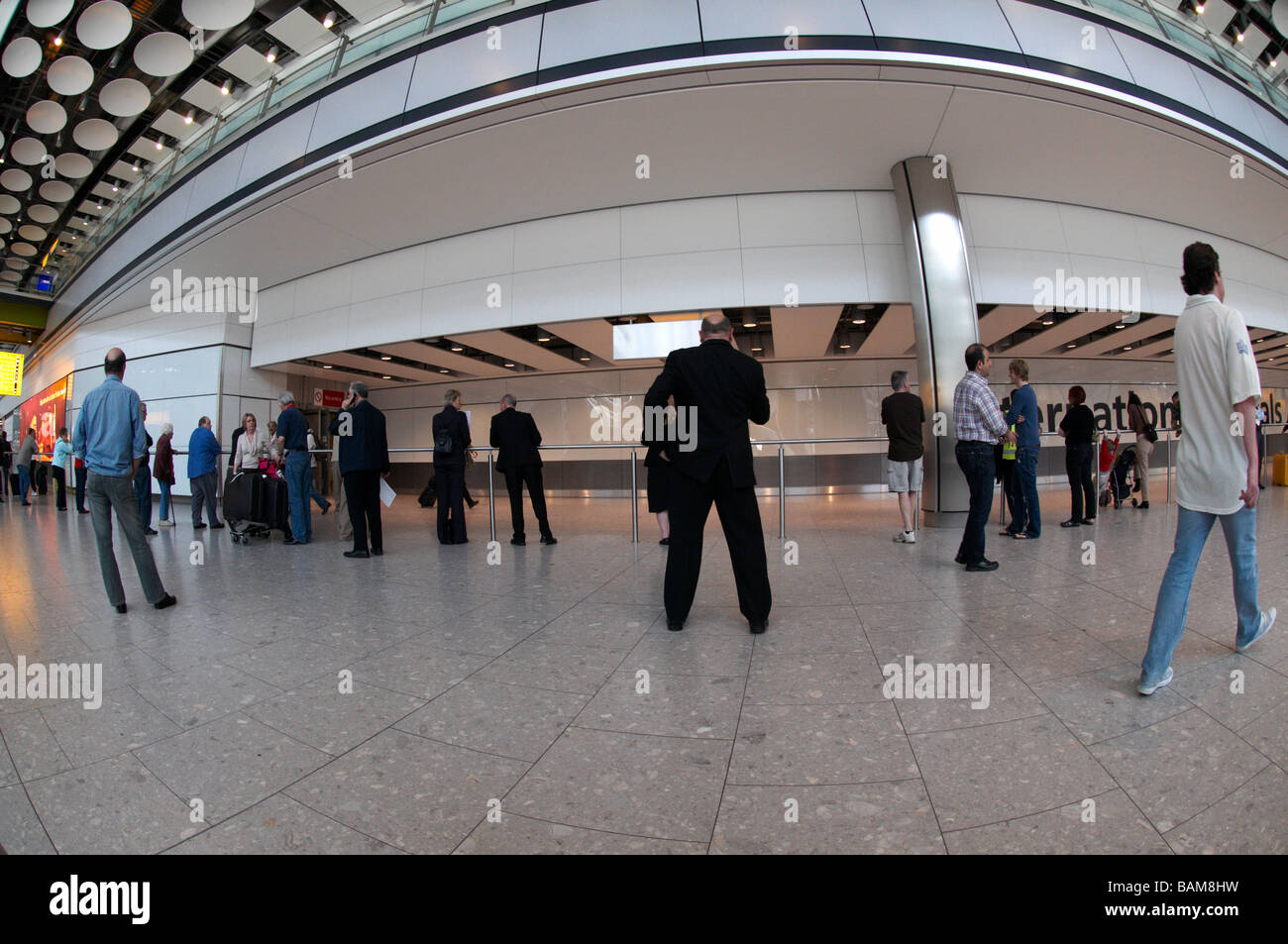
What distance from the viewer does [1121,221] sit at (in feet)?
29.7

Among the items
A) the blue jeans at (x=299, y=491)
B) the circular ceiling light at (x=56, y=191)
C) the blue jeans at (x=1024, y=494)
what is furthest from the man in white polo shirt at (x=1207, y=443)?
the circular ceiling light at (x=56, y=191)

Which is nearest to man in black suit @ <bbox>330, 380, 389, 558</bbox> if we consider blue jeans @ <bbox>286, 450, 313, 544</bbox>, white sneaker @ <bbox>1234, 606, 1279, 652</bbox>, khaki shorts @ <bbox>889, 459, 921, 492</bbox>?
blue jeans @ <bbox>286, 450, 313, 544</bbox>

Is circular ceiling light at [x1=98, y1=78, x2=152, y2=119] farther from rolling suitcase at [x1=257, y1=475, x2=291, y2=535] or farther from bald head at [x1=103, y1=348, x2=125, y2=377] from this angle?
bald head at [x1=103, y1=348, x2=125, y2=377]

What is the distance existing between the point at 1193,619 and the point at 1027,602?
793mm

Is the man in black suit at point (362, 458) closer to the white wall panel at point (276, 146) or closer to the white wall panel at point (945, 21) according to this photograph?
the white wall panel at point (276, 146)

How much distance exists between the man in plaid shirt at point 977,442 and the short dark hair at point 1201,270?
2.22 meters

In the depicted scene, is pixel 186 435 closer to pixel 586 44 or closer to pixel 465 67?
pixel 465 67

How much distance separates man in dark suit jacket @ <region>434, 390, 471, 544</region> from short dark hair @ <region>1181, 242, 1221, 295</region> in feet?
21.6

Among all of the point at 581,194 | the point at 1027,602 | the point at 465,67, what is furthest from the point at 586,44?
the point at 1027,602

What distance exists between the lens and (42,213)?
1313 centimetres

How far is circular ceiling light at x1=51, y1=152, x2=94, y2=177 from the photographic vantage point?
35.8ft

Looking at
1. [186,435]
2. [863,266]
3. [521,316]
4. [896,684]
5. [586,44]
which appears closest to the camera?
[896,684]

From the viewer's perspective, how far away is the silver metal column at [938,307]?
23.7 feet

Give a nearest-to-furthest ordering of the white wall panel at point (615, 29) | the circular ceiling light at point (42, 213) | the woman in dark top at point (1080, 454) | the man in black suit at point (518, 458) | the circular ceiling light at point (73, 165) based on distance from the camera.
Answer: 1. the white wall panel at point (615, 29)
2. the man in black suit at point (518, 458)
3. the woman in dark top at point (1080, 454)
4. the circular ceiling light at point (73, 165)
5. the circular ceiling light at point (42, 213)
